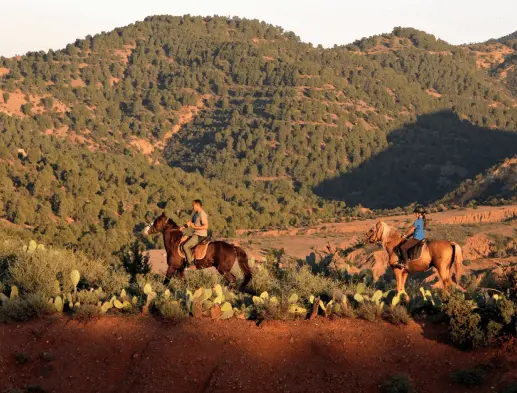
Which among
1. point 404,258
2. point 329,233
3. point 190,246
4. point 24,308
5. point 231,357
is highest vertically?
point 190,246

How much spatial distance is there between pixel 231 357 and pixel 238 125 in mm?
101525

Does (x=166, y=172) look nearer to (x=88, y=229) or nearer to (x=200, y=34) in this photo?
(x=88, y=229)

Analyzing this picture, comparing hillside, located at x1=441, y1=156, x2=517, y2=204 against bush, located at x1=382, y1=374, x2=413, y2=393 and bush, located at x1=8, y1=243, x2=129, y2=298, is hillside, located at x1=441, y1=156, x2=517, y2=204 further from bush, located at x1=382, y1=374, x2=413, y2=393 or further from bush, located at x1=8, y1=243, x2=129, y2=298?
bush, located at x1=382, y1=374, x2=413, y2=393

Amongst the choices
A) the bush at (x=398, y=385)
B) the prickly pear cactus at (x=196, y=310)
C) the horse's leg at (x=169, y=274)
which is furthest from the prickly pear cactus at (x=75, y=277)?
the bush at (x=398, y=385)

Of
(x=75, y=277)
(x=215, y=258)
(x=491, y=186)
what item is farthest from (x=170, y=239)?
(x=491, y=186)

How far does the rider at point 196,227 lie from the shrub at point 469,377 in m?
7.06

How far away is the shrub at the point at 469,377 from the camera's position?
13.6 metres

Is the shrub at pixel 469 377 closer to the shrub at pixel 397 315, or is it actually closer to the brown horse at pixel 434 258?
the shrub at pixel 397 315

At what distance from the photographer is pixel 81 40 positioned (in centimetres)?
14238

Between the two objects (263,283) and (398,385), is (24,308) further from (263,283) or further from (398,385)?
(398,385)

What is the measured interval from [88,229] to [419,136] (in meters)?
71.7

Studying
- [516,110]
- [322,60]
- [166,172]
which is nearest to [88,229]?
[166,172]

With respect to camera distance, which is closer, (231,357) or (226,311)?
(231,357)

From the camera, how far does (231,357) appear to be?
1398cm
